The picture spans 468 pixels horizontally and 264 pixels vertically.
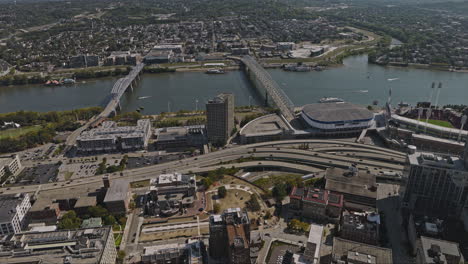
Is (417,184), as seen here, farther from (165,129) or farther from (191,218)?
(165,129)

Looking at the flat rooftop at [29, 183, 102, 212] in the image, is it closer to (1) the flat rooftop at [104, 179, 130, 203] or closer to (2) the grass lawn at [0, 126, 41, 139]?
(1) the flat rooftop at [104, 179, 130, 203]

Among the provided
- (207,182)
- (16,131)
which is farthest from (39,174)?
(207,182)

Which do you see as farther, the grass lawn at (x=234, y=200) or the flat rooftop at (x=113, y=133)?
the flat rooftop at (x=113, y=133)

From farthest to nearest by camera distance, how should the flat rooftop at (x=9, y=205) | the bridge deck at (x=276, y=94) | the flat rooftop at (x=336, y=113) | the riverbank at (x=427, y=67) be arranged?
1. the riverbank at (x=427, y=67)
2. the bridge deck at (x=276, y=94)
3. the flat rooftop at (x=336, y=113)
4. the flat rooftop at (x=9, y=205)

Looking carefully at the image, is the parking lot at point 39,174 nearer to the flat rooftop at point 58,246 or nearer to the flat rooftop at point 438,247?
the flat rooftop at point 58,246

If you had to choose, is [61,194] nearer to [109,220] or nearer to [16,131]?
[109,220]

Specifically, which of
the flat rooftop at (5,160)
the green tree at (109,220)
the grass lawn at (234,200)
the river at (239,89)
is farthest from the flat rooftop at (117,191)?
the river at (239,89)

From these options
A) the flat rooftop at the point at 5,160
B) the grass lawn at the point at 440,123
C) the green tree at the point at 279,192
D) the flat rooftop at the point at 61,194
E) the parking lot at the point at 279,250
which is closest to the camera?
the parking lot at the point at 279,250
